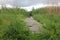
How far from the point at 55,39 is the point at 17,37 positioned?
3.42 ft

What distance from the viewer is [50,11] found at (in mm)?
14008

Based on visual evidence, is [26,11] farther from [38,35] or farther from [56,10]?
[38,35]

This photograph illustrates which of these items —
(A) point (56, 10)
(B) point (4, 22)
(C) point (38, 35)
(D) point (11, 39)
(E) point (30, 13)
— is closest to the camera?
(D) point (11, 39)

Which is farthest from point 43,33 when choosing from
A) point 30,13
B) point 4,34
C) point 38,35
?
point 30,13

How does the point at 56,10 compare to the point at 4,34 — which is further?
the point at 56,10

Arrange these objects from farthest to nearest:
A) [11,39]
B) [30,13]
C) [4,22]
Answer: [30,13], [4,22], [11,39]

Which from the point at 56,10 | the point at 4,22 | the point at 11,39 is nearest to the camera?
the point at 11,39

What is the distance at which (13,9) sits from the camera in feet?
44.5

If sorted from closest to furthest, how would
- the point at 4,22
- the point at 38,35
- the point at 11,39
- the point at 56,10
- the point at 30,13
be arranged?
the point at 11,39
the point at 38,35
the point at 4,22
the point at 56,10
the point at 30,13

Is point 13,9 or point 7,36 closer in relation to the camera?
point 7,36

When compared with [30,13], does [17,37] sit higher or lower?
higher

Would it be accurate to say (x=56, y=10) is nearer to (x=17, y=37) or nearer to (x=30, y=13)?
(x=30, y=13)

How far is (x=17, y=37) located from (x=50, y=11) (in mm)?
7422

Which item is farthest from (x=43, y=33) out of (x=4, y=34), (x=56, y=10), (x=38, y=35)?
(x=56, y=10)
